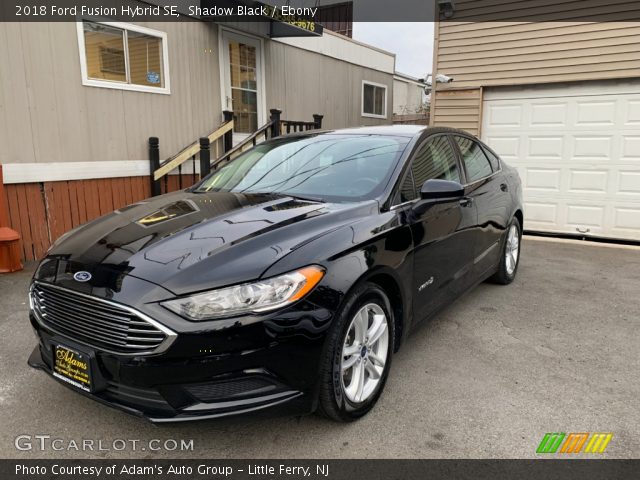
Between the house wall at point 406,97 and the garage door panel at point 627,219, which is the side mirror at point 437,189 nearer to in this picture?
the garage door panel at point 627,219

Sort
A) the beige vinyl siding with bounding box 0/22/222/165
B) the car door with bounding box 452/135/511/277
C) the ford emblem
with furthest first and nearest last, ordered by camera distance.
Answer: the beige vinyl siding with bounding box 0/22/222/165, the car door with bounding box 452/135/511/277, the ford emblem

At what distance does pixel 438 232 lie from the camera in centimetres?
328

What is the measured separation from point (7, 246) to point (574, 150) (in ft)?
25.2

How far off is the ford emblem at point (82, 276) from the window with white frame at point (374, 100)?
11044mm

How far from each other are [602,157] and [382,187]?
19.0ft

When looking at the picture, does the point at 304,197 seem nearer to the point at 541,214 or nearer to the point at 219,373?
the point at 219,373

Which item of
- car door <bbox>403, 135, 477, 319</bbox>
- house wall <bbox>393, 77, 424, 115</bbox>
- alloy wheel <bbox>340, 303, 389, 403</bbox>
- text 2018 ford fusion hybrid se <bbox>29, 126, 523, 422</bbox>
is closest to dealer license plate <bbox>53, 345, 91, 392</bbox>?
text 2018 ford fusion hybrid se <bbox>29, 126, 523, 422</bbox>

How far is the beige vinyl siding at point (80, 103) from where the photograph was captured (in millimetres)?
5656

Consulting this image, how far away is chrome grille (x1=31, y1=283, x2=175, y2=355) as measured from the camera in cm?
Result: 205

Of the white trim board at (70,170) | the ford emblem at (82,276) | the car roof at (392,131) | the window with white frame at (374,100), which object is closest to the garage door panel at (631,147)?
the car roof at (392,131)

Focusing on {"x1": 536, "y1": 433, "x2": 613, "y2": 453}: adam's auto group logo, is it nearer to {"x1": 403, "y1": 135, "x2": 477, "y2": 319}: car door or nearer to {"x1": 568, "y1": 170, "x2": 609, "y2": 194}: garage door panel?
{"x1": 403, "y1": 135, "x2": 477, "y2": 319}: car door

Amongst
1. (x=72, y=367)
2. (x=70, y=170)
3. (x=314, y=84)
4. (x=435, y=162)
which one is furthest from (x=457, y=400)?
(x=314, y=84)

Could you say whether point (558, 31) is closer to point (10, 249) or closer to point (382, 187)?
point (382, 187)

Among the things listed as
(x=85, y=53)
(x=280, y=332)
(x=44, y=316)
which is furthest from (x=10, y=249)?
(x=280, y=332)
